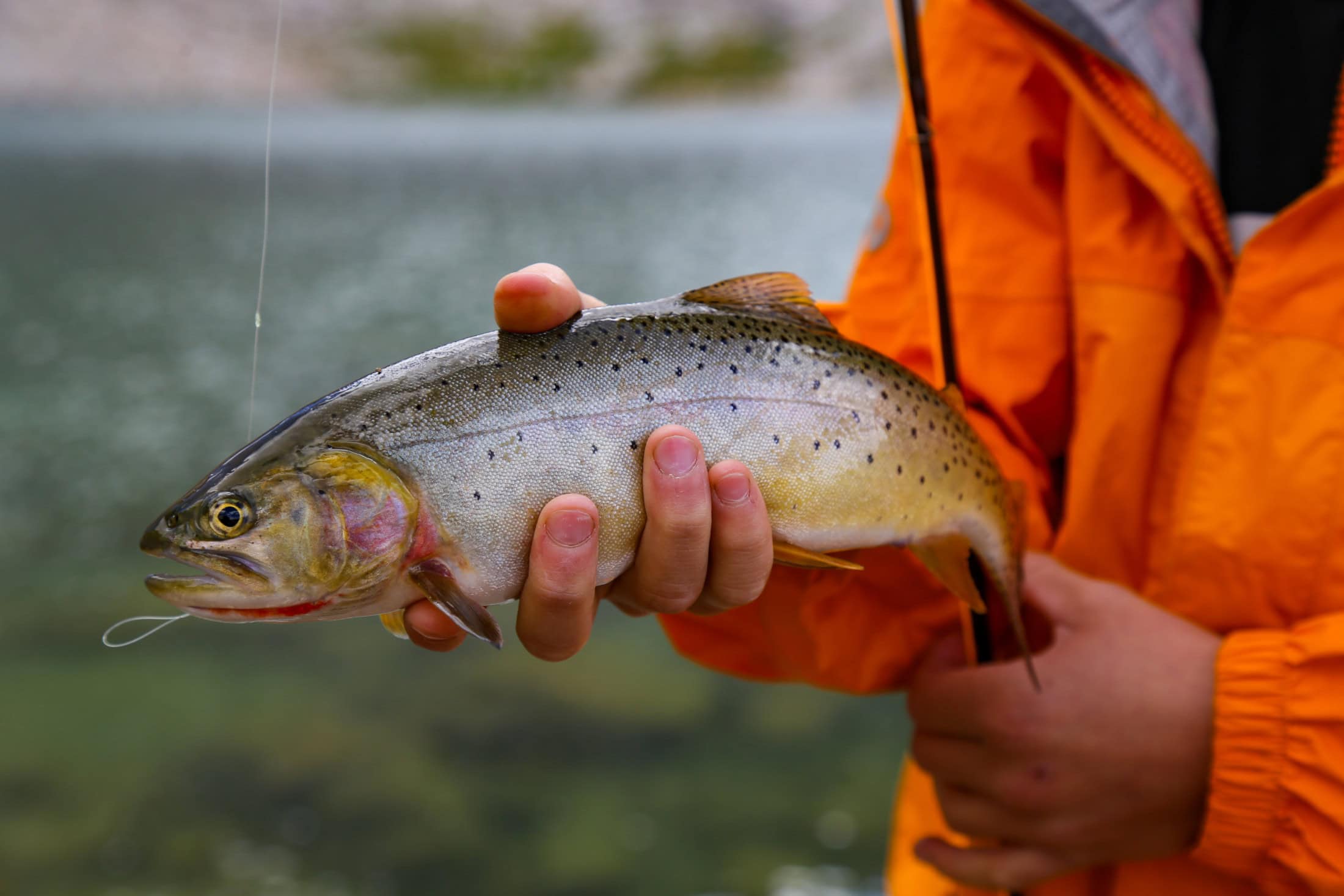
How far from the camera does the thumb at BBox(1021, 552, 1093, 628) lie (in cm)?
170

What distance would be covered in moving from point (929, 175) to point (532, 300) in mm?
799

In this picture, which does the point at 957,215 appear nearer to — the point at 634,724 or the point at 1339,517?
the point at 1339,517

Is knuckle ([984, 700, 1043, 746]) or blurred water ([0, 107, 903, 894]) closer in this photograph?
knuckle ([984, 700, 1043, 746])

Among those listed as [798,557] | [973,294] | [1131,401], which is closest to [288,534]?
[798,557]

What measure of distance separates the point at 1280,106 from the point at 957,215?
25.0 inches

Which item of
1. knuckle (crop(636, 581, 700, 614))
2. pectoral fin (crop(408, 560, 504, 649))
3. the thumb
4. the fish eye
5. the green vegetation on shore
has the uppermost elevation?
the green vegetation on shore

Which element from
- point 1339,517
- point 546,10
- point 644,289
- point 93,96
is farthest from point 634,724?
point 546,10

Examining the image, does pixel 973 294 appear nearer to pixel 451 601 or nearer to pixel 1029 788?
pixel 1029 788

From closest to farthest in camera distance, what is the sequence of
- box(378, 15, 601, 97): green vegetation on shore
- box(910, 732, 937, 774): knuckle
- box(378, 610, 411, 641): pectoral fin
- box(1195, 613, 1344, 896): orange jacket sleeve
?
1. box(378, 610, 411, 641): pectoral fin
2. box(1195, 613, 1344, 896): orange jacket sleeve
3. box(910, 732, 937, 774): knuckle
4. box(378, 15, 601, 97): green vegetation on shore

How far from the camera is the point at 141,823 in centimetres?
451

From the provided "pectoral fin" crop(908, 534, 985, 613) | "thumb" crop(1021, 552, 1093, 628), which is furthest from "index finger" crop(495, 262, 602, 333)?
"thumb" crop(1021, 552, 1093, 628)

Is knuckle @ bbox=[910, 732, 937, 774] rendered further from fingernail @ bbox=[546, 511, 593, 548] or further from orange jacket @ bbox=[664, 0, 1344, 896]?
fingernail @ bbox=[546, 511, 593, 548]

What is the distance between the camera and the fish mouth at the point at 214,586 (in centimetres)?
114

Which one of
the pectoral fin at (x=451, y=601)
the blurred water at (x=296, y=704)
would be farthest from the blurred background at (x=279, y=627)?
the pectoral fin at (x=451, y=601)
